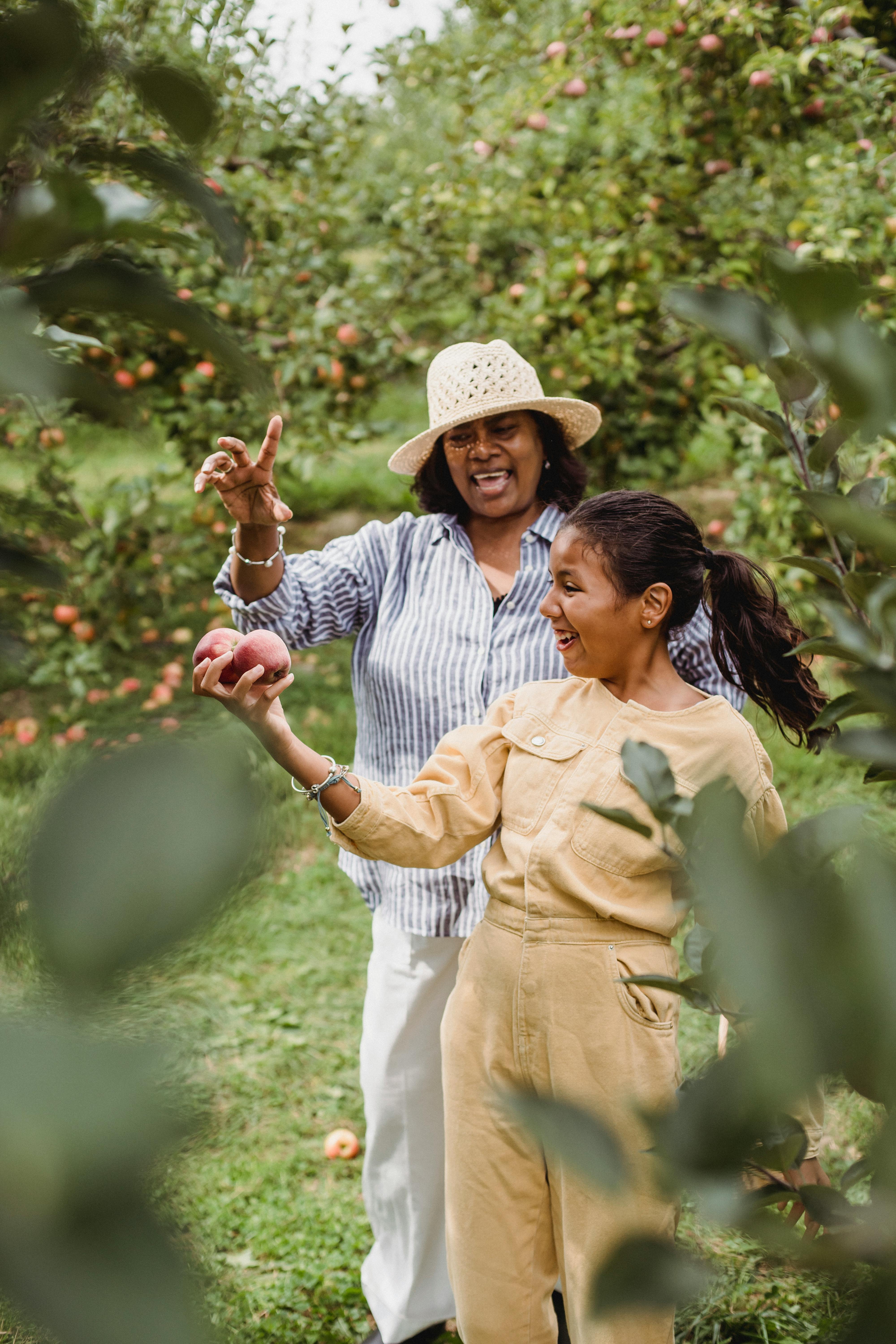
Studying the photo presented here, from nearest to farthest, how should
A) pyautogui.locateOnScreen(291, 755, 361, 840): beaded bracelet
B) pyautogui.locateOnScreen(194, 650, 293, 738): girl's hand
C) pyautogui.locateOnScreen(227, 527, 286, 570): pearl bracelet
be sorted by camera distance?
pyautogui.locateOnScreen(194, 650, 293, 738): girl's hand < pyautogui.locateOnScreen(291, 755, 361, 840): beaded bracelet < pyautogui.locateOnScreen(227, 527, 286, 570): pearl bracelet

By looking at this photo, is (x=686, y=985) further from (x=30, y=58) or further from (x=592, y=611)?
(x=592, y=611)

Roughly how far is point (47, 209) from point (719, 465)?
6.29 meters

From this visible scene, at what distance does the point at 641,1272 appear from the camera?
35 cm

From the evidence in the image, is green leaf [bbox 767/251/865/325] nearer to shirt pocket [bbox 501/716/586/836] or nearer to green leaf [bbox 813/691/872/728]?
green leaf [bbox 813/691/872/728]

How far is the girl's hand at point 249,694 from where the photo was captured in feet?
4.12

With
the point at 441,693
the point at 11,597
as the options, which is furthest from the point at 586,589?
the point at 11,597

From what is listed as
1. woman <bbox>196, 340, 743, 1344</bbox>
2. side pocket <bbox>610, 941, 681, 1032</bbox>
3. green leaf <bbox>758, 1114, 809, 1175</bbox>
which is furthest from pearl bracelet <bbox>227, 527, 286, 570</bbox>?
green leaf <bbox>758, 1114, 809, 1175</bbox>

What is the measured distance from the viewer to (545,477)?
202 centimetres

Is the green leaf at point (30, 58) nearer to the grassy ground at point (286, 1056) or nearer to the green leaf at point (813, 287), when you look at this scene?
the grassy ground at point (286, 1056)

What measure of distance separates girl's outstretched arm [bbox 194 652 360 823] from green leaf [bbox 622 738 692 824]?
0.59 meters

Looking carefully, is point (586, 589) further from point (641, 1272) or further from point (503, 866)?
point (641, 1272)

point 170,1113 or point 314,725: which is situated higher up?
point 170,1113

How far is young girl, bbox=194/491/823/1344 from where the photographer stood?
4.67ft

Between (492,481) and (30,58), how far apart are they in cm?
155
